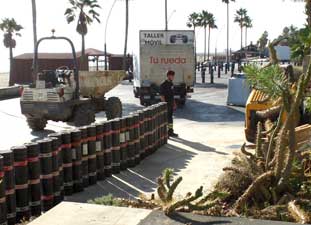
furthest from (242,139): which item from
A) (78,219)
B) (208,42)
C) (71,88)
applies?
(208,42)

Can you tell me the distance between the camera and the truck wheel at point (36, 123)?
1529cm

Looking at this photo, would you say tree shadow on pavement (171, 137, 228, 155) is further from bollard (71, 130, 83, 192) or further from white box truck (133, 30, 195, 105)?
white box truck (133, 30, 195, 105)

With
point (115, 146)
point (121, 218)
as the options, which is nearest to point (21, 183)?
point (121, 218)

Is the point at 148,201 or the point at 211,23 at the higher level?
the point at 211,23

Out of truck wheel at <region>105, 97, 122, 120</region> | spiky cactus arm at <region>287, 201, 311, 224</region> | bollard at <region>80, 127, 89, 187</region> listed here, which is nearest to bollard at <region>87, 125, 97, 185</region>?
bollard at <region>80, 127, 89, 187</region>

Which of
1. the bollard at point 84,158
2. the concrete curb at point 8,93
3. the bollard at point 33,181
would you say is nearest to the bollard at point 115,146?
the bollard at point 84,158

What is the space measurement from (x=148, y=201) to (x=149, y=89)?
16240mm

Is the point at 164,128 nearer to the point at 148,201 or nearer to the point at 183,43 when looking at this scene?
the point at 148,201

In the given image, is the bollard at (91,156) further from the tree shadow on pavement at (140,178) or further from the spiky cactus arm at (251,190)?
the spiky cactus arm at (251,190)

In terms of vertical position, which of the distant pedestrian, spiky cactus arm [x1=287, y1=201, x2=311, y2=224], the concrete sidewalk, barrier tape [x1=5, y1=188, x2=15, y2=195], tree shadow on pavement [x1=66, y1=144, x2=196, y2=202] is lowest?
tree shadow on pavement [x1=66, y1=144, x2=196, y2=202]

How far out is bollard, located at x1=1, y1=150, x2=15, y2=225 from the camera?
6836 mm

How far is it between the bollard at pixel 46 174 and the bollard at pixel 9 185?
0.80 meters

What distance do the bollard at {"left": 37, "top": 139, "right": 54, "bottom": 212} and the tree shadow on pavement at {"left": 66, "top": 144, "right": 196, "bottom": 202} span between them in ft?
2.02

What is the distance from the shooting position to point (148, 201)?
22.6 ft
